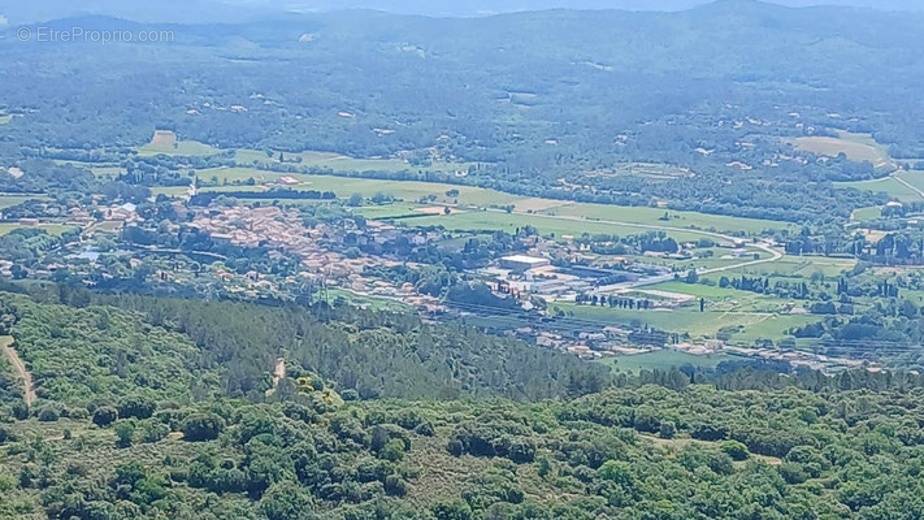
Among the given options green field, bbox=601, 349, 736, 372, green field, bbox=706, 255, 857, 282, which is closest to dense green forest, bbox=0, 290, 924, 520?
green field, bbox=601, 349, 736, 372

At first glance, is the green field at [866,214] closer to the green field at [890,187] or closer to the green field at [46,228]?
the green field at [890,187]

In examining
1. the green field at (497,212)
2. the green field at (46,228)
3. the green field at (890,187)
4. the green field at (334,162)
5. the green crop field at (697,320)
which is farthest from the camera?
the green field at (334,162)

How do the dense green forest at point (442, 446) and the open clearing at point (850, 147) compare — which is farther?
the open clearing at point (850, 147)

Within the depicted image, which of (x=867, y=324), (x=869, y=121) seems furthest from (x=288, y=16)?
(x=867, y=324)

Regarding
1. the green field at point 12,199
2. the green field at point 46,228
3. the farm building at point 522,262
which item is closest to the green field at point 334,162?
the green field at point 12,199

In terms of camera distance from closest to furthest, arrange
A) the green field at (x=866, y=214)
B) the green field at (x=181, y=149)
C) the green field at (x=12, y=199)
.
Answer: the green field at (x=12, y=199)
the green field at (x=866, y=214)
the green field at (x=181, y=149)

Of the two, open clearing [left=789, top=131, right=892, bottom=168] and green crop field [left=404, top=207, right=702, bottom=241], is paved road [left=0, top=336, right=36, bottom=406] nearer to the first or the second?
green crop field [left=404, top=207, right=702, bottom=241]
